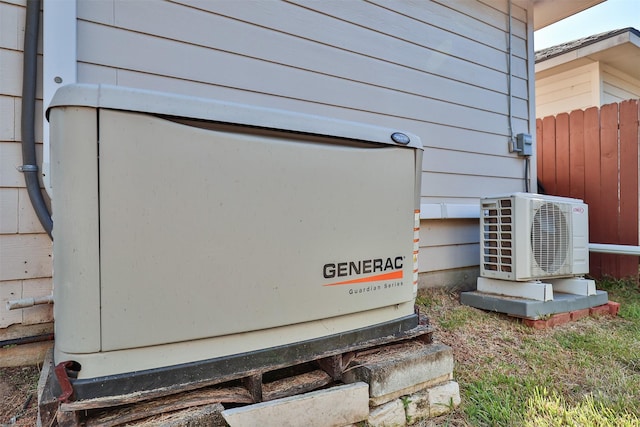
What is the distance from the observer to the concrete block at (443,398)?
4.98ft

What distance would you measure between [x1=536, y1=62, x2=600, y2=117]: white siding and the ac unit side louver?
3.60 metres

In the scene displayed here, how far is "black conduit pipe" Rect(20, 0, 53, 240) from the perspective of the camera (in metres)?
1.57

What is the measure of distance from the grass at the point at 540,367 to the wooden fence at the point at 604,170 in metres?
1.17

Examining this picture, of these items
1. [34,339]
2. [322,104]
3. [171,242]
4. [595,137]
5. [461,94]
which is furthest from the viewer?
[595,137]

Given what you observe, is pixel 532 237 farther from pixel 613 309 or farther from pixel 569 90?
pixel 569 90

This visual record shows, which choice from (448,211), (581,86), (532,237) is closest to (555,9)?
(581,86)

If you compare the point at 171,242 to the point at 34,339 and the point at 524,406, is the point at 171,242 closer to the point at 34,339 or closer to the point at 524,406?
the point at 34,339

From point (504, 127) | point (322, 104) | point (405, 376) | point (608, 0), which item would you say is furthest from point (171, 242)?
point (608, 0)

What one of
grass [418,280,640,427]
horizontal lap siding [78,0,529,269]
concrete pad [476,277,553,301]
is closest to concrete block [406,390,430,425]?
grass [418,280,640,427]

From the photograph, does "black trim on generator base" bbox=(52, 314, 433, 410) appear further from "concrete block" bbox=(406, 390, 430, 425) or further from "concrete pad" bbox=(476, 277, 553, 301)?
"concrete pad" bbox=(476, 277, 553, 301)

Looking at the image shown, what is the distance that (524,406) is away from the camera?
156 centimetres

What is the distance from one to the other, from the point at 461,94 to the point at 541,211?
124 cm

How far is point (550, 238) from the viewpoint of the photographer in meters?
2.62

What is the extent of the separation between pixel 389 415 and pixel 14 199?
1.83 m
